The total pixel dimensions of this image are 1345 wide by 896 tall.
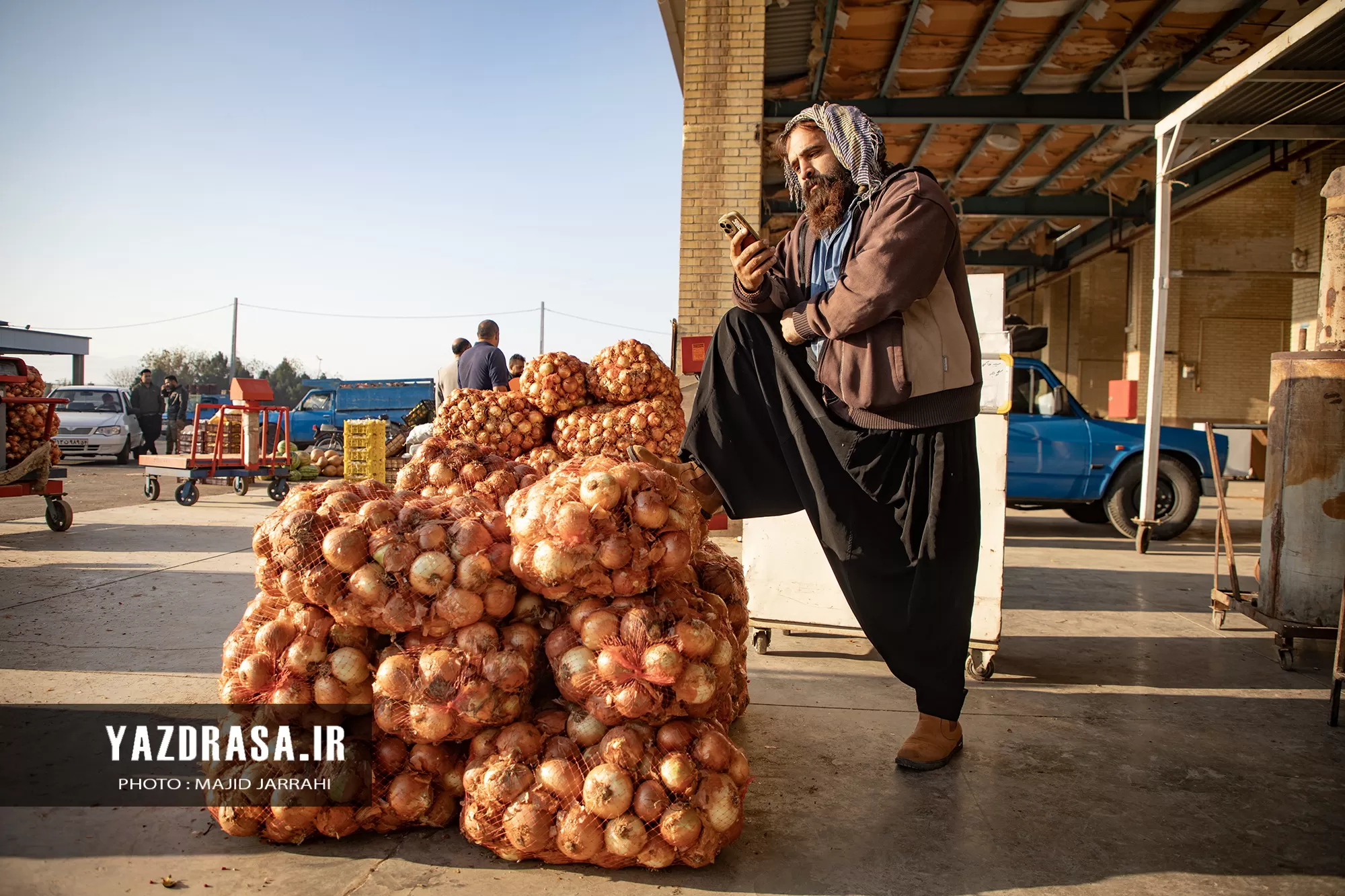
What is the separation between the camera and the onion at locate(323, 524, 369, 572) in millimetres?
2494

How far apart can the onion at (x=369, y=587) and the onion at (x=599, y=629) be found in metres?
0.59

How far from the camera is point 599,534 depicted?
97.7 inches

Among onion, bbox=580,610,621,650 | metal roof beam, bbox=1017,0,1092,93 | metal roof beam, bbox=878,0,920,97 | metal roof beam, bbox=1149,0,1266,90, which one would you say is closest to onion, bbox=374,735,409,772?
onion, bbox=580,610,621,650

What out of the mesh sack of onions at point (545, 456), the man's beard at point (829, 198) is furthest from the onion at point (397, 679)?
the mesh sack of onions at point (545, 456)

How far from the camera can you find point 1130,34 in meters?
A: 9.95

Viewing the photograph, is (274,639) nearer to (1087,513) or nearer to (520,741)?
(520,741)

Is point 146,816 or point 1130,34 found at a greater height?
point 1130,34

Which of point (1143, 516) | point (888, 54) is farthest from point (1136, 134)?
point (1143, 516)

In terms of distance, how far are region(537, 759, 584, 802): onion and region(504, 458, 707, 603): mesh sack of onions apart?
1.54 ft

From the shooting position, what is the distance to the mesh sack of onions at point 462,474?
3461 mm

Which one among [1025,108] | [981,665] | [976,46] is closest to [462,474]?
[981,665]

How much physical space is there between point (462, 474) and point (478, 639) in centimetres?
129

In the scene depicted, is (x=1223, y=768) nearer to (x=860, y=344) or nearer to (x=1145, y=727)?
(x=1145, y=727)

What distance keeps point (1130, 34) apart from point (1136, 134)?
312 cm
